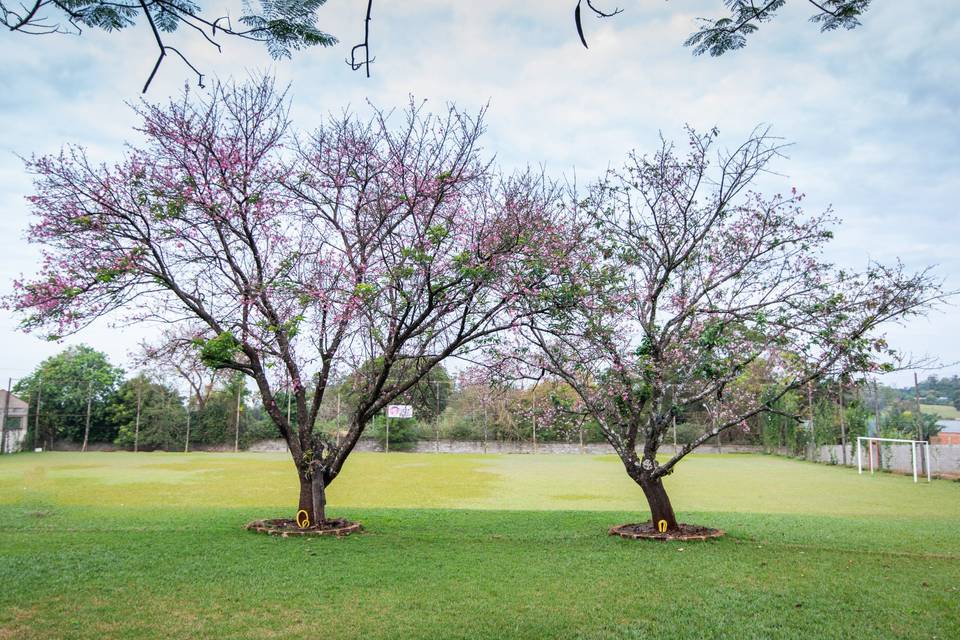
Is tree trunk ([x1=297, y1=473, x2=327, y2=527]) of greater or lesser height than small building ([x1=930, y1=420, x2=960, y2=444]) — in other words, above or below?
below

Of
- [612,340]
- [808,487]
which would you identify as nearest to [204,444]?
[808,487]

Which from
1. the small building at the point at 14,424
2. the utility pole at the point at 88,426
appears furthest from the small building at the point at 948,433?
the small building at the point at 14,424

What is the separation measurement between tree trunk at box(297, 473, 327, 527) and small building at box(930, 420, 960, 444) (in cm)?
2607

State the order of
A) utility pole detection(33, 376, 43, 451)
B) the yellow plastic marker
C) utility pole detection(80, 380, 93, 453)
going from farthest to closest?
utility pole detection(80, 380, 93, 453) < utility pole detection(33, 376, 43, 451) < the yellow plastic marker

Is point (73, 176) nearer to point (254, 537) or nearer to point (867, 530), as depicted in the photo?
point (254, 537)

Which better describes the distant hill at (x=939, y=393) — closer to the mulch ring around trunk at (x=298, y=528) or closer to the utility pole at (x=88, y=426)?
the mulch ring around trunk at (x=298, y=528)

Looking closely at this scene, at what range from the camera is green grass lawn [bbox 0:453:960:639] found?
547 centimetres

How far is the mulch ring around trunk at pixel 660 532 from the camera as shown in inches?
375

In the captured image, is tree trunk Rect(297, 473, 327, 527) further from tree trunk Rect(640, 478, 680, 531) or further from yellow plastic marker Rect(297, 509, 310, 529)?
tree trunk Rect(640, 478, 680, 531)

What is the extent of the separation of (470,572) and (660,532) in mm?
3562

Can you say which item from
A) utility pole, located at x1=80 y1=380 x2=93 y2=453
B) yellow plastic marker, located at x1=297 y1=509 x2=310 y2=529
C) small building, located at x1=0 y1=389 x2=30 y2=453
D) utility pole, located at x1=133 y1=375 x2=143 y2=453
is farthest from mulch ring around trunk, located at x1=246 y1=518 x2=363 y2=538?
utility pole, located at x1=80 y1=380 x2=93 y2=453

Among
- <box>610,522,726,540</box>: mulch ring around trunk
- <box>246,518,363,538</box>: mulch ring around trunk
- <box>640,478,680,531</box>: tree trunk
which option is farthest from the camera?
<box>640,478,680,531</box>: tree trunk

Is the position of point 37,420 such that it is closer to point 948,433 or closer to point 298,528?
point 298,528

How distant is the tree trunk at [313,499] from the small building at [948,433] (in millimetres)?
26066
